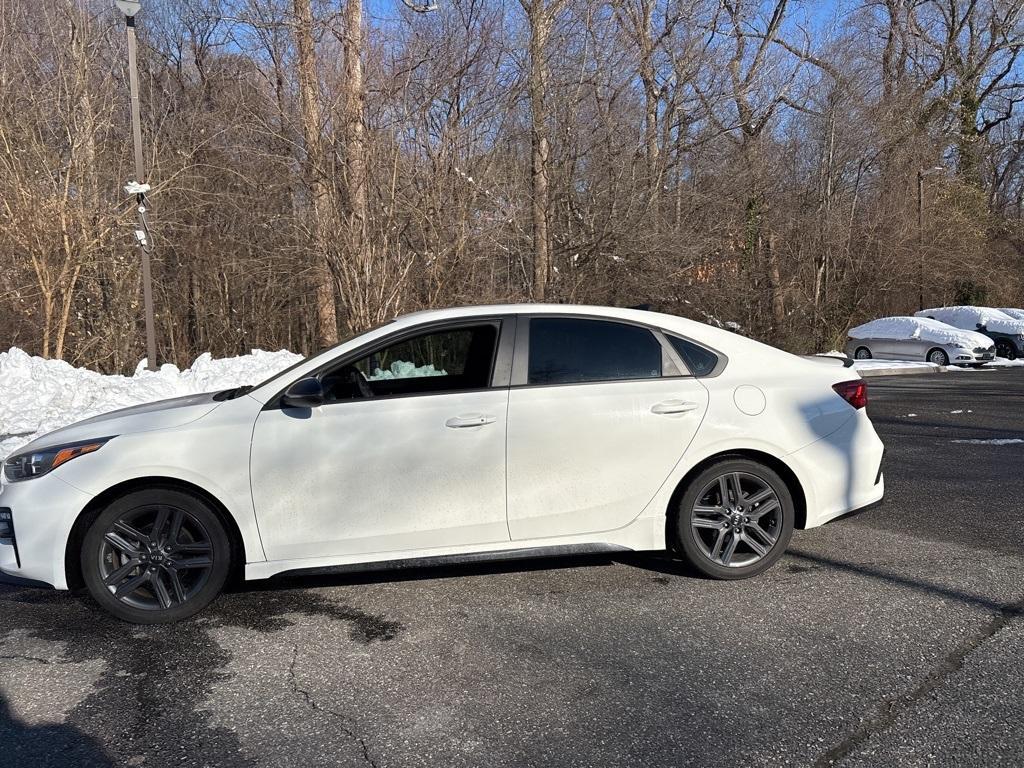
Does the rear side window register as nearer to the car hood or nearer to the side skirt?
the side skirt

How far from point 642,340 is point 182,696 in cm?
299

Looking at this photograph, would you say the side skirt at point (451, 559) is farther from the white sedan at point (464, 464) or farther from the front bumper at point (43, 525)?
the front bumper at point (43, 525)

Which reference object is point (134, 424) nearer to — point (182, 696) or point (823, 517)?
point (182, 696)

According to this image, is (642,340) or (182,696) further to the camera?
(642,340)

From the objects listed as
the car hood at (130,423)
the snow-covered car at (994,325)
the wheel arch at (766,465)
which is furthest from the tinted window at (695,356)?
the snow-covered car at (994,325)

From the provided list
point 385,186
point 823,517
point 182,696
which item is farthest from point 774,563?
point 385,186

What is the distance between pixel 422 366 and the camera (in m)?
5.69

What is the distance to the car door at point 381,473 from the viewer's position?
4320mm

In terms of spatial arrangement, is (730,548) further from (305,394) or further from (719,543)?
(305,394)

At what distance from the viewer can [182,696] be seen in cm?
349

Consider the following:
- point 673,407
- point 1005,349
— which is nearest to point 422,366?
point 673,407

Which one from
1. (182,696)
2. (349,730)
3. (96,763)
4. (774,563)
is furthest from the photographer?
(774,563)

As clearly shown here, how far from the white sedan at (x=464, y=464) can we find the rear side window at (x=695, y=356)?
12 millimetres

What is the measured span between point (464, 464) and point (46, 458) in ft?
7.15
